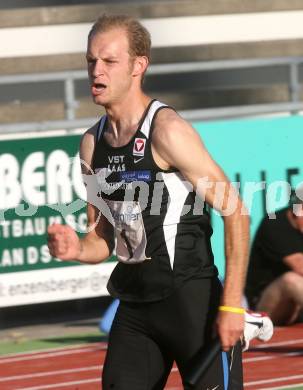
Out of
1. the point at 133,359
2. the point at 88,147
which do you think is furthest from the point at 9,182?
the point at 133,359

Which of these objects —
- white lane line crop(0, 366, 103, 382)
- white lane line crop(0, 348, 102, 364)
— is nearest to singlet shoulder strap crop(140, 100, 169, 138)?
white lane line crop(0, 366, 103, 382)

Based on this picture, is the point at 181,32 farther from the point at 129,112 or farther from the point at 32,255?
the point at 129,112

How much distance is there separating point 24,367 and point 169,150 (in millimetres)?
4613

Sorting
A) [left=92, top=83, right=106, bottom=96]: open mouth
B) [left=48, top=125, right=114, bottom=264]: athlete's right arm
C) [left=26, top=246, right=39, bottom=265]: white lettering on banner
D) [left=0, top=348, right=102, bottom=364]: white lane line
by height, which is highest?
[left=92, top=83, right=106, bottom=96]: open mouth

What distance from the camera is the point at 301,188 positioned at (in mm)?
10336

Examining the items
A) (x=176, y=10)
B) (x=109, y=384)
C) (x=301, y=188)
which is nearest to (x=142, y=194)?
(x=109, y=384)

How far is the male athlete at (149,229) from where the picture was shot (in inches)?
205

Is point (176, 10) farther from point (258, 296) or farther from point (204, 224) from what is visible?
point (204, 224)

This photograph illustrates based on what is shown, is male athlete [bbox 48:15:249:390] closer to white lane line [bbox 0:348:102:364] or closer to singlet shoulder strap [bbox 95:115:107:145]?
singlet shoulder strap [bbox 95:115:107:145]

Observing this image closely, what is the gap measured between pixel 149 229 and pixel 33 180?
542 cm

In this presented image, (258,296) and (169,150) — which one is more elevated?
(169,150)

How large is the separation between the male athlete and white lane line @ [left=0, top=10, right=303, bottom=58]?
1086cm

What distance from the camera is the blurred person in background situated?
10336 mm

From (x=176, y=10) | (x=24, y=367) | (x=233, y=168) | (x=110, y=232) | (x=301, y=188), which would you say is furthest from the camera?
(x=176, y=10)
